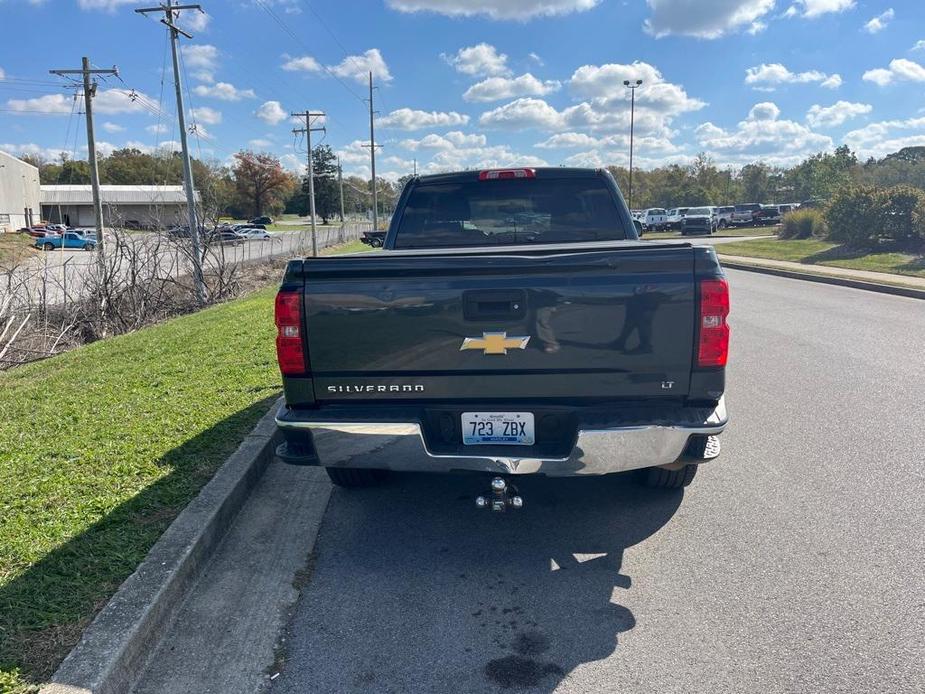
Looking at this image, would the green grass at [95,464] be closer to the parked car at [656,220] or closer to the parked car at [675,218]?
the parked car at [675,218]

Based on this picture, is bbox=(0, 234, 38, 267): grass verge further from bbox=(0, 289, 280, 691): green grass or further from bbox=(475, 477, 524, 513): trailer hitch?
bbox=(475, 477, 524, 513): trailer hitch

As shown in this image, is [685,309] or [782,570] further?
[782,570]

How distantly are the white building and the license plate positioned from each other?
226 ft

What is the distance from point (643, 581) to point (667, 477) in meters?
1.11

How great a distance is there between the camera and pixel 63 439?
5.52 m

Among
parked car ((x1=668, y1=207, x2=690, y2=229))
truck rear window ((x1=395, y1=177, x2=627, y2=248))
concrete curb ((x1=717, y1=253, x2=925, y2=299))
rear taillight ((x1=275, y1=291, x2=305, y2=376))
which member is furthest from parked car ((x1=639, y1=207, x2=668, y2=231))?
rear taillight ((x1=275, y1=291, x2=305, y2=376))

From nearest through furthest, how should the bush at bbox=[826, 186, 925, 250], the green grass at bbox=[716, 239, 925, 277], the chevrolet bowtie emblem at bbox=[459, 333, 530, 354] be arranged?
the chevrolet bowtie emblem at bbox=[459, 333, 530, 354], the green grass at bbox=[716, 239, 925, 277], the bush at bbox=[826, 186, 925, 250]

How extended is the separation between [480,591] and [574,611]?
0.49m

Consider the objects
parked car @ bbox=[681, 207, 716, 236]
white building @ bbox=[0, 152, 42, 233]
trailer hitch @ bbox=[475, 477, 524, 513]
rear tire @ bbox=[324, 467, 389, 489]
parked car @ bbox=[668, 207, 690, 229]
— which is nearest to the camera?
trailer hitch @ bbox=[475, 477, 524, 513]

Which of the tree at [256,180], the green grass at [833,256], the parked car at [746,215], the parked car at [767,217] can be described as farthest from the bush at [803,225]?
the tree at [256,180]

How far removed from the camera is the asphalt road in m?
2.92

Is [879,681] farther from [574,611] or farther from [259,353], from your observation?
→ [259,353]

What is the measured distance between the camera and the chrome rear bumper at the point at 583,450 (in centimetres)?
350

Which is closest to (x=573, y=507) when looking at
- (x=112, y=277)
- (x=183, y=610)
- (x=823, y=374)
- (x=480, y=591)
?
(x=480, y=591)
